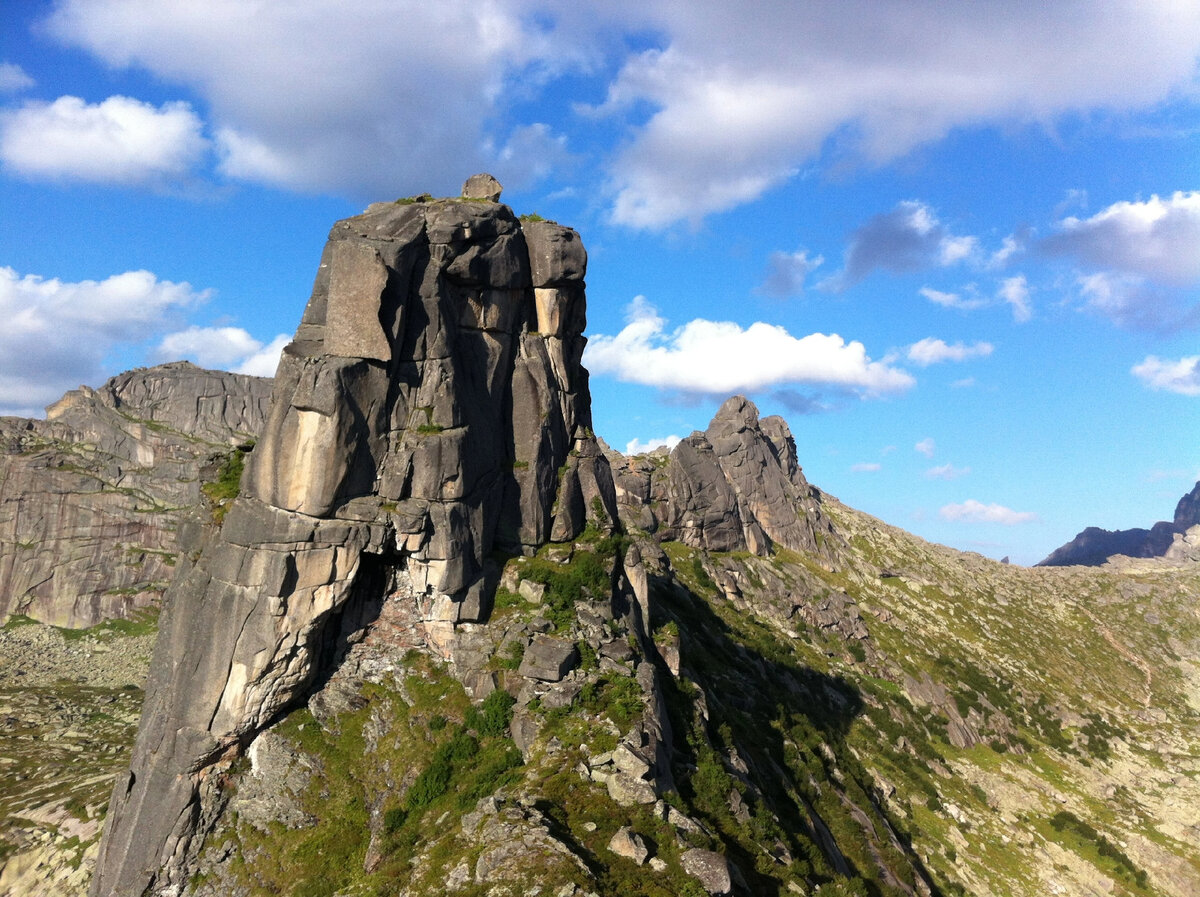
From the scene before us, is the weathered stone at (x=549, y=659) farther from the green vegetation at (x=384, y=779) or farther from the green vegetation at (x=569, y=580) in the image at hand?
the green vegetation at (x=384, y=779)

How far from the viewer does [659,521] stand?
10269 cm

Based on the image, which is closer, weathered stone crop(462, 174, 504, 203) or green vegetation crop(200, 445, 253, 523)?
green vegetation crop(200, 445, 253, 523)

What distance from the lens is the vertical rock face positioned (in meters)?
30.6


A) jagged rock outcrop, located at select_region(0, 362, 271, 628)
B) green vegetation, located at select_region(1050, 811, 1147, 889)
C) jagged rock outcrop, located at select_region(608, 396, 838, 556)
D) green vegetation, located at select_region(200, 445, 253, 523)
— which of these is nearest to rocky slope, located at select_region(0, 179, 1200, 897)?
green vegetation, located at select_region(200, 445, 253, 523)

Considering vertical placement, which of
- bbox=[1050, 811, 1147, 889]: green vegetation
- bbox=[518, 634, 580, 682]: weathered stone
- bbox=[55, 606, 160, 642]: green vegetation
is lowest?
bbox=[55, 606, 160, 642]: green vegetation

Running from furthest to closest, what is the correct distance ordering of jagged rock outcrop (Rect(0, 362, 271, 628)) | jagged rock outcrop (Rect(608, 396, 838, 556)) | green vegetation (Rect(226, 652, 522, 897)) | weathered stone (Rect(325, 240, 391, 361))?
jagged rock outcrop (Rect(0, 362, 271, 628))
jagged rock outcrop (Rect(608, 396, 838, 556))
weathered stone (Rect(325, 240, 391, 361))
green vegetation (Rect(226, 652, 522, 897))

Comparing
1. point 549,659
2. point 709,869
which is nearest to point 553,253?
point 549,659

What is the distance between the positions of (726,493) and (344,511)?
3480 inches

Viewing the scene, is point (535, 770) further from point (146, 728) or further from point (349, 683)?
point (146, 728)

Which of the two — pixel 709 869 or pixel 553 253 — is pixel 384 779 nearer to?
pixel 709 869

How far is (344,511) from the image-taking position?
3203 cm

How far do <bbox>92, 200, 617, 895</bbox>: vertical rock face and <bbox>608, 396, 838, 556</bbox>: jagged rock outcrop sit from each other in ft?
192

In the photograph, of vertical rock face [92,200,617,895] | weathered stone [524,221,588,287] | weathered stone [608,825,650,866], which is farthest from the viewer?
weathered stone [524,221,588,287]

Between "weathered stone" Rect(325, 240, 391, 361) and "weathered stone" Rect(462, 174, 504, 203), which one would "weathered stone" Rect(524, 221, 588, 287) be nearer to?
"weathered stone" Rect(462, 174, 504, 203)
